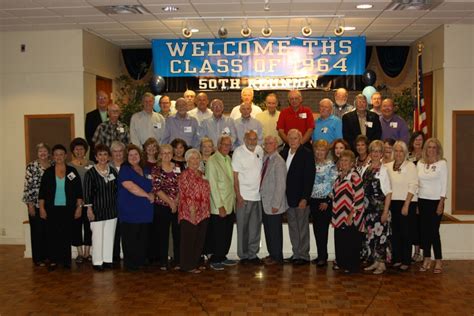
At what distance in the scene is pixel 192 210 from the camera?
664cm

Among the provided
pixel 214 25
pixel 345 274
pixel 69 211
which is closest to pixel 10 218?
pixel 69 211

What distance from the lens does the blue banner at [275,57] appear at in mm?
9516

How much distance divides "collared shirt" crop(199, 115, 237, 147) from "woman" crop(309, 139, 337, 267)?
4.34 feet

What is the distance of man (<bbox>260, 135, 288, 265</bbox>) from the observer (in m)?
7.00

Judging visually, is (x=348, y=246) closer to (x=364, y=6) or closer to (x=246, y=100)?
(x=246, y=100)

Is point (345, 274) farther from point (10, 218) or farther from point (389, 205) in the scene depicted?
point (10, 218)

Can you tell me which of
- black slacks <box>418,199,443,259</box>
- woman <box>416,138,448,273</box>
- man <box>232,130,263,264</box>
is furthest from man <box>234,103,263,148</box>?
black slacks <box>418,199,443,259</box>

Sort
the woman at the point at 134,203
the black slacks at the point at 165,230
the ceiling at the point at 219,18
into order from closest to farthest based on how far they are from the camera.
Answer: the woman at the point at 134,203, the black slacks at the point at 165,230, the ceiling at the point at 219,18

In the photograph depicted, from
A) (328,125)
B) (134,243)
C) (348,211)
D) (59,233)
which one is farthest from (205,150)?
(59,233)

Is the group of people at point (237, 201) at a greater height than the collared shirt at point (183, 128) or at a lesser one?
lesser

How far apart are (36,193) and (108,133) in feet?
4.00

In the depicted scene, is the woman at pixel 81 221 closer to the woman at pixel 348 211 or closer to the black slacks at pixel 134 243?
the black slacks at pixel 134 243

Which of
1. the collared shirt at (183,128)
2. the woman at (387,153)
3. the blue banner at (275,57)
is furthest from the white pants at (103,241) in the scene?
the blue banner at (275,57)

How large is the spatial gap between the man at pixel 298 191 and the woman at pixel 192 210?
1.01 meters
